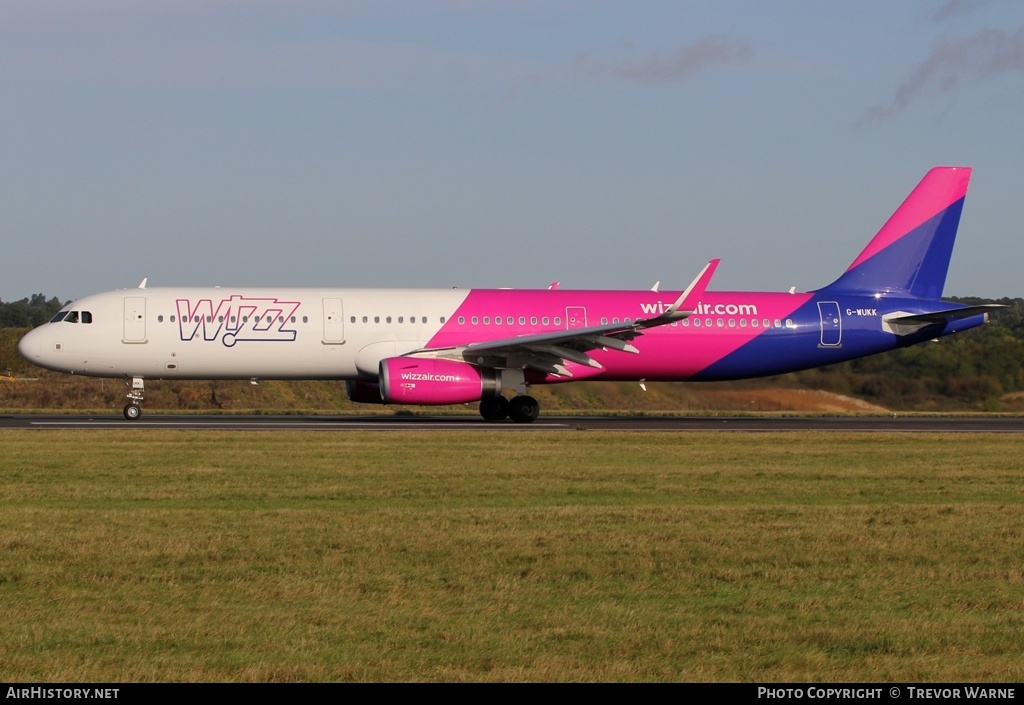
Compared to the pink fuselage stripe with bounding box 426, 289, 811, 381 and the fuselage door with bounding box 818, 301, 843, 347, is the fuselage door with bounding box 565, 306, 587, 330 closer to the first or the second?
the pink fuselage stripe with bounding box 426, 289, 811, 381

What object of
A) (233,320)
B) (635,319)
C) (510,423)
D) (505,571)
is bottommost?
(505,571)

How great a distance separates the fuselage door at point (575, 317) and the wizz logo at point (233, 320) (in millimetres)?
6950

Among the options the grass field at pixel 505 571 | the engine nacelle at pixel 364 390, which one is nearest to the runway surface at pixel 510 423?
the engine nacelle at pixel 364 390

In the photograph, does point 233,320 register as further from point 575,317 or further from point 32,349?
point 575,317

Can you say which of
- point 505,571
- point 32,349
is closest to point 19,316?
point 32,349

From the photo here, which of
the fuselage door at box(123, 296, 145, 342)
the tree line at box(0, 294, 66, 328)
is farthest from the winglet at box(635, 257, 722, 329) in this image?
the tree line at box(0, 294, 66, 328)

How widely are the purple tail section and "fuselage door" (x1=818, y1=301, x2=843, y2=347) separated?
3.46 feet

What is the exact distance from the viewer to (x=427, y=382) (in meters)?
29.7

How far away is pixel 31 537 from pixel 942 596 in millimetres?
8010

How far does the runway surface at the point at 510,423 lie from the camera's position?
29047 millimetres

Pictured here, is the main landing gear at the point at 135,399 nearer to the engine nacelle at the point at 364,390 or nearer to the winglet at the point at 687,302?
the engine nacelle at the point at 364,390

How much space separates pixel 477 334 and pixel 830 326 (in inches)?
383

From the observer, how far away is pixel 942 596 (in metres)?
9.59
